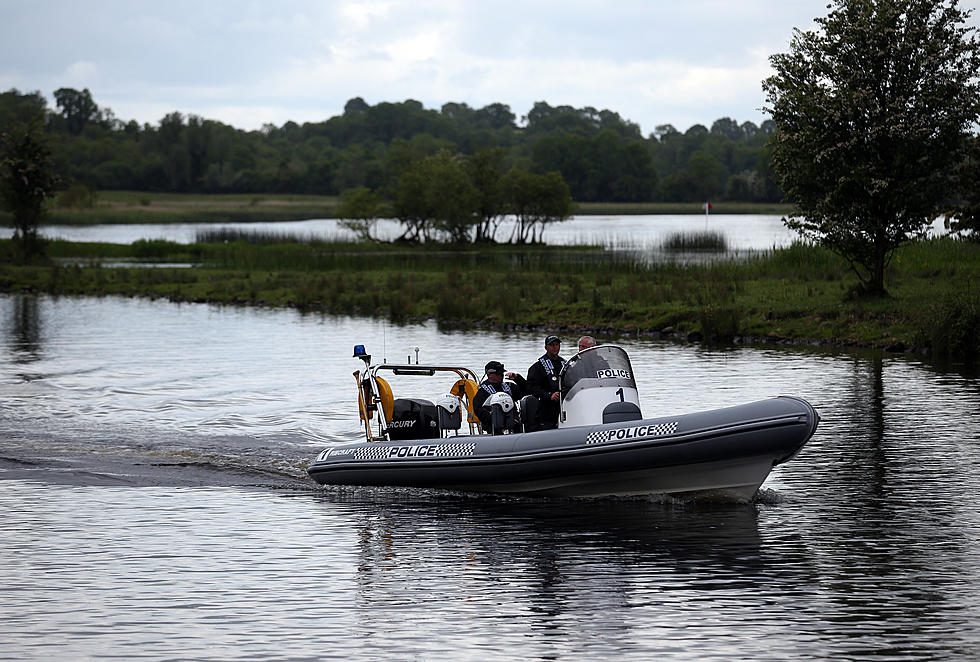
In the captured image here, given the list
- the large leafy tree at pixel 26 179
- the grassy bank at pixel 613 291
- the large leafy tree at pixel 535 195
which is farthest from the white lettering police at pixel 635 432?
the large leafy tree at pixel 535 195

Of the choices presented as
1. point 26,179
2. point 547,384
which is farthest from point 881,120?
point 26,179

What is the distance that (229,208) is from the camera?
13575cm

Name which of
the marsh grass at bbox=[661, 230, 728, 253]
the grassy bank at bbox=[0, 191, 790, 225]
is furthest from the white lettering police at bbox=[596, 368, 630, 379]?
the grassy bank at bbox=[0, 191, 790, 225]

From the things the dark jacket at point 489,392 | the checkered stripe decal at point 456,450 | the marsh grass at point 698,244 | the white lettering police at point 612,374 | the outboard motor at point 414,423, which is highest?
the marsh grass at point 698,244

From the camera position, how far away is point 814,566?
10430mm

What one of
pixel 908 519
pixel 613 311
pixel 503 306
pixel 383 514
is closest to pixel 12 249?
pixel 503 306

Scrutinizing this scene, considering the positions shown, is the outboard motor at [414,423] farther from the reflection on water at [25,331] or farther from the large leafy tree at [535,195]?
the large leafy tree at [535,195]

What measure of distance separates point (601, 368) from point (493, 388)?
1288 mm

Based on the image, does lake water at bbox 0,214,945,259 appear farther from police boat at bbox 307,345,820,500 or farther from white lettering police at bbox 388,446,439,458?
white lettering police at bbox 388,446,439,458

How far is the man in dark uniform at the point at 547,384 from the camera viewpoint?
45.0 feet

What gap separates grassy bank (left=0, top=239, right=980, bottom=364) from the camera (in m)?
28.2

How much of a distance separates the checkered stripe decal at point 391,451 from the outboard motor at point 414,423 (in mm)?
598

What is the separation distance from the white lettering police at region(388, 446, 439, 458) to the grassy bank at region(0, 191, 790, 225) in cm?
9343

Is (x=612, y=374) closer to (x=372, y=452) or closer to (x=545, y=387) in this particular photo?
(x=545, y=387)
